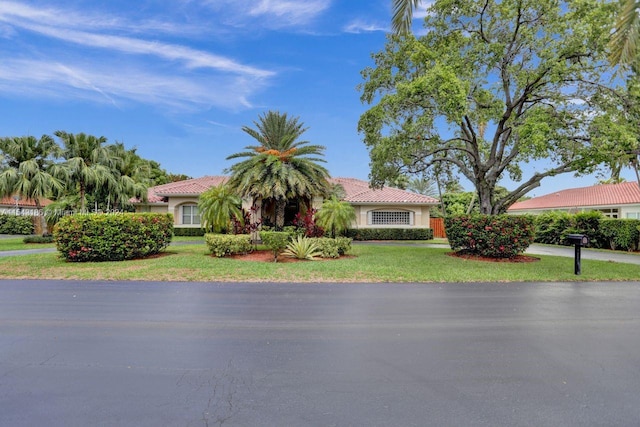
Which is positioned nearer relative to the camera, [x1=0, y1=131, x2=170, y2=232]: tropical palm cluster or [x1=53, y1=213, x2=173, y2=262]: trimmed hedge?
[x1=53, y1=213, x2=173, y2=262]: trimmed hedge

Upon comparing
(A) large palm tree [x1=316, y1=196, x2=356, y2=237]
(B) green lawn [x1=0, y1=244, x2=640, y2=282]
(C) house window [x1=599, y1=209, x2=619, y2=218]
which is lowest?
(B) green lawn [x1=0, y1=244, x2=640, y2=282]

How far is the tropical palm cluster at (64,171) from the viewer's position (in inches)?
842

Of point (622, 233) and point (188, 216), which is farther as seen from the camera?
point (188, 216)

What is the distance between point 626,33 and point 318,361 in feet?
24.8

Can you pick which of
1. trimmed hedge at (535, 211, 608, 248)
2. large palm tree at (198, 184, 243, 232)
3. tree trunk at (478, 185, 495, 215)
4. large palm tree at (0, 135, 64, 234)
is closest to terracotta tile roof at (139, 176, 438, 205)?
large palm tree at (0, 135, 64, 234)

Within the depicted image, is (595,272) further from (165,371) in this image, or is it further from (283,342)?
(165,371)

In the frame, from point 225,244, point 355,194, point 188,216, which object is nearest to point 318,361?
point 225,244

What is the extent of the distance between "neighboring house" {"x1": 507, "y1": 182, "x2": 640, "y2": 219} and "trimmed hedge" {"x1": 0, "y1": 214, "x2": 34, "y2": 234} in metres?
49.0

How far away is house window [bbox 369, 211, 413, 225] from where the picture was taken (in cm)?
2686

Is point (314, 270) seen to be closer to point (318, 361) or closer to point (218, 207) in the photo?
point (218, 207)

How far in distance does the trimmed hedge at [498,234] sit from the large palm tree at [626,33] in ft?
26.2

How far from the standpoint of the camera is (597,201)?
3167 centimetres

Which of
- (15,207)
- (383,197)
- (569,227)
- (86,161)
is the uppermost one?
(86,161)

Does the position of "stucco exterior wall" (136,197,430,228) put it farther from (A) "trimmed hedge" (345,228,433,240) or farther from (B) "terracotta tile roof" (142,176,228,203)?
(B) "terracotta tile roof" (142,176,228,203)
